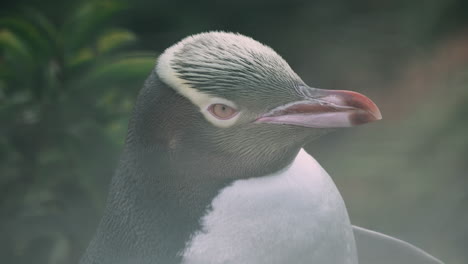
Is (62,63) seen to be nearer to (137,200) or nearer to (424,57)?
(137,200)

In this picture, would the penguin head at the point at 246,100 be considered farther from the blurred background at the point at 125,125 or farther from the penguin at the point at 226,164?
the blurred background at the point at 125,125

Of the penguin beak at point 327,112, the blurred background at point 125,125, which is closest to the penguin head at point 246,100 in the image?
the penguin beak at point 327,112

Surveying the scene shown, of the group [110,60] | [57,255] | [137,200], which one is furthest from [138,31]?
[137,200]

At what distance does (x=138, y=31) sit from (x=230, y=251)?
119 centimetres

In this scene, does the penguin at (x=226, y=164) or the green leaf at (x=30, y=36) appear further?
the green leaf at (x=30, y=36)

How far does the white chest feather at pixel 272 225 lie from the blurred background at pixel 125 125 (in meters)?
0.59

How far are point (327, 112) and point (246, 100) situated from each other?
0.06 m

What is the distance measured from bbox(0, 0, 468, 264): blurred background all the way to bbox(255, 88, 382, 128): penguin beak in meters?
0.62

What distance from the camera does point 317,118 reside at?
1.80 feet

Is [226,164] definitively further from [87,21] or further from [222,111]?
[87,21]

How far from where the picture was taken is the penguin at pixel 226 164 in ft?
1.81

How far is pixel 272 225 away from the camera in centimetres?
58

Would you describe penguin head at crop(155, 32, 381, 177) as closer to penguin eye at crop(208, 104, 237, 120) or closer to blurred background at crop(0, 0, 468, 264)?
penguin eye at crop(208, 104, 237, 120)

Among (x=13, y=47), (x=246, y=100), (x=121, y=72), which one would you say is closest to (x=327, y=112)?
(x=246, y=100)
